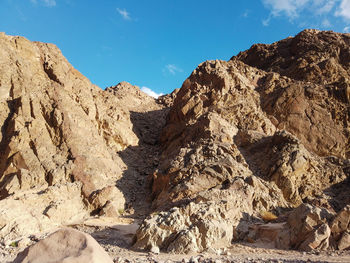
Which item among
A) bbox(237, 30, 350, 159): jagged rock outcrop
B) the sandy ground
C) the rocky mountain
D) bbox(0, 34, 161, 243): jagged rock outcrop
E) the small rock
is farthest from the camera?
bbox(237, 30, 350, 159): jagged rock outcrop

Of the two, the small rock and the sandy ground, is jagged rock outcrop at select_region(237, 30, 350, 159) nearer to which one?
the sandy ground

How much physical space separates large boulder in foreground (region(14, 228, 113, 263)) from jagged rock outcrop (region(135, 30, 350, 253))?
5.30 meters

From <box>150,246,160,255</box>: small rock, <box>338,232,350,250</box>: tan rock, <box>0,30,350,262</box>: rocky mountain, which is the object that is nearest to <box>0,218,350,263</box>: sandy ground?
<box>150,246,160,255</box>: small rock

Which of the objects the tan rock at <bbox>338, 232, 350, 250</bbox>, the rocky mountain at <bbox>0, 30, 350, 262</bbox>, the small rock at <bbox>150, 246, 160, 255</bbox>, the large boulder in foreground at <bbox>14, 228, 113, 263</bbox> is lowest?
the small rock at <bbox>150, 246, 160, 255</bbox>

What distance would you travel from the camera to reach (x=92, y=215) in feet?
58.0

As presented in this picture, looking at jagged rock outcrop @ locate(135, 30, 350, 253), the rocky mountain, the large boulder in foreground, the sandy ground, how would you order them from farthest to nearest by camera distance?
the rocky mountain
jagged rock outcrop @ locate(135, 30, 350, 253)
the sandy ground
the large boulder in foreground

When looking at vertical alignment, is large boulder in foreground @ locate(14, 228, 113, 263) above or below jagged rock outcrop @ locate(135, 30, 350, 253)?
below

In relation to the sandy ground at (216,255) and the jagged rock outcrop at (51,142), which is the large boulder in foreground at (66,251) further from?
the jagged rock outcrop at (51,142)

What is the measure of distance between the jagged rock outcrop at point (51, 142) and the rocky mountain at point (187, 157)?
0.26 feet

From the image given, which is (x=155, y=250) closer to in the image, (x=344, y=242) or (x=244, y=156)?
(x=344, y=242)

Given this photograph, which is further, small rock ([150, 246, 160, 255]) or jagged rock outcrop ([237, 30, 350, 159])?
jagged rock outcrop ([237, 30, 350, 159])

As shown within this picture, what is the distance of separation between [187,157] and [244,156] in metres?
4.62

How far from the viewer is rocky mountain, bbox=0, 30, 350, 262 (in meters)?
12.1

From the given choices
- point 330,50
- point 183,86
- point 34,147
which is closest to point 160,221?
point 34,147
